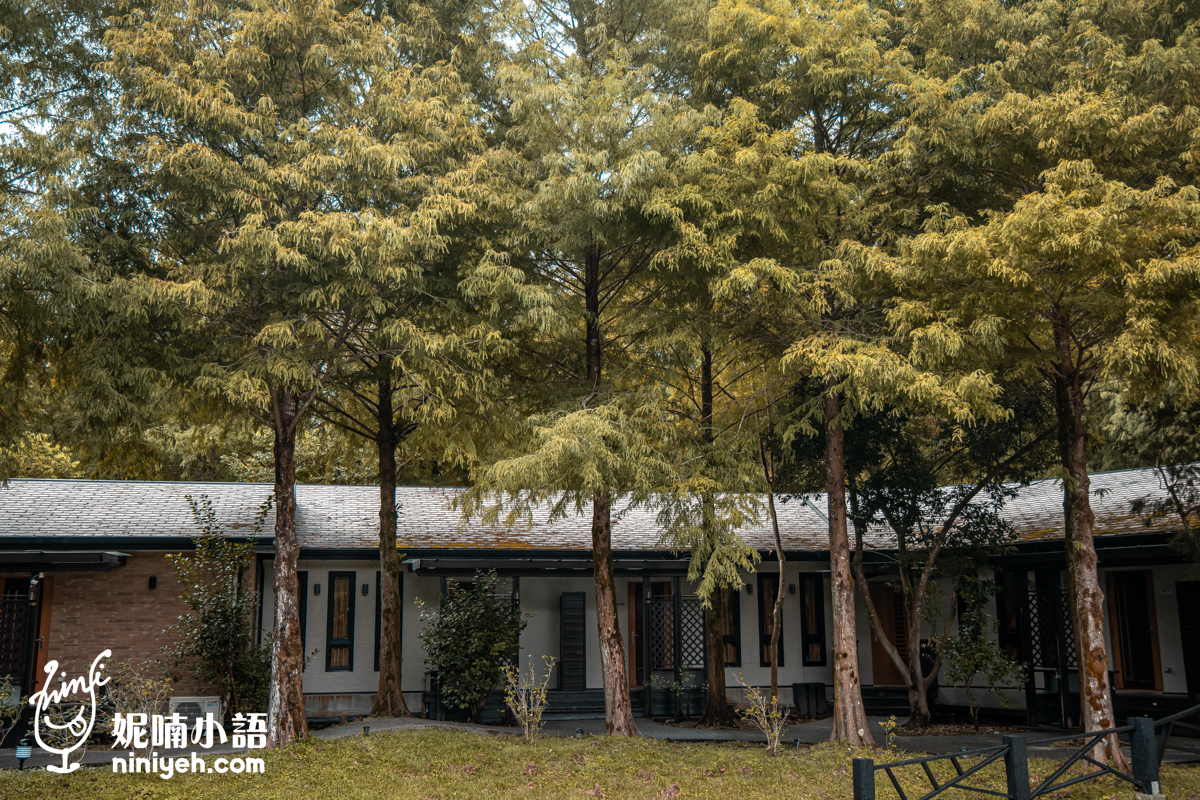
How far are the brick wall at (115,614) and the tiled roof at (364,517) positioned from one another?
0.72 m

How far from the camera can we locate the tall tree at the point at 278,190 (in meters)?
9.78

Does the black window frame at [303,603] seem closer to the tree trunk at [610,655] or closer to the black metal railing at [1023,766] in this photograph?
the tree trunk at [610,655]

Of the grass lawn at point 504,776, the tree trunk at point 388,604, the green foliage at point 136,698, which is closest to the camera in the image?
the grass lawn at point 504,776

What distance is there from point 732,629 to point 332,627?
7.36 metres

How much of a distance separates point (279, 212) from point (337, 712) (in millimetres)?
8564

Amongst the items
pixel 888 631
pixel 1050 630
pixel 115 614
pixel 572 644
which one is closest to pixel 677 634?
pixel 572 644

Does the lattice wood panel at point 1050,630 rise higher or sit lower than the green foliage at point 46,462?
lower

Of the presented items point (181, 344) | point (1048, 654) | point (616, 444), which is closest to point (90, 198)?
point (181, 344)

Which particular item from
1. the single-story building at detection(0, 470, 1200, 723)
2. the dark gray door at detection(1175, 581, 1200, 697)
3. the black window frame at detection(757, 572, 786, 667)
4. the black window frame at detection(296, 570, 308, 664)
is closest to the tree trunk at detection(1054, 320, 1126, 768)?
the single-story building at detection(0, 470, 1200, 723)

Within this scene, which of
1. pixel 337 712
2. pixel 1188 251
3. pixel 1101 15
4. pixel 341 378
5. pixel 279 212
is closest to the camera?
pixel 1188 251

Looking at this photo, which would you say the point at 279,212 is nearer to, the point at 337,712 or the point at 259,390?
the point at 259,390

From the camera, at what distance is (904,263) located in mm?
10344

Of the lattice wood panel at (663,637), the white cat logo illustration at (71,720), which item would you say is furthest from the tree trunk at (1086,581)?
the white cat logo illustration at (71,720)

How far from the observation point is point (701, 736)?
13078 mm
